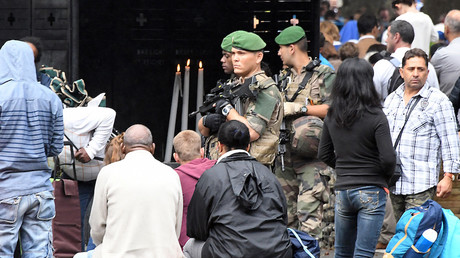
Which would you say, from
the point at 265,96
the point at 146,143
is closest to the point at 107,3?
the point at 265,96

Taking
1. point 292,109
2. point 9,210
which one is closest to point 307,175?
point 292,109

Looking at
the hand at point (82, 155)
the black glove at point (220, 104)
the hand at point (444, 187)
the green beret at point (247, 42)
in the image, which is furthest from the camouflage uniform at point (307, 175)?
the hand at point (82, 155)

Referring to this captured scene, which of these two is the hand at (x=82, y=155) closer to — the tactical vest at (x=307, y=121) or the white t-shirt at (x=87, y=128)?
the white t-shirt at (x=87, y=128)

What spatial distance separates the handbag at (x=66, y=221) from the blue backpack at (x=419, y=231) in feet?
9.24

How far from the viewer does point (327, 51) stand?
442 inches

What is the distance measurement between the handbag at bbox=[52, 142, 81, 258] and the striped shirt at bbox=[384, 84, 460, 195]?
2.72 meters

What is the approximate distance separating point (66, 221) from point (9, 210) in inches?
51.1

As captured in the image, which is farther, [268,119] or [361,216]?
[268,119]

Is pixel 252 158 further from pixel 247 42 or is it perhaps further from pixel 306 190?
pixel 306 190

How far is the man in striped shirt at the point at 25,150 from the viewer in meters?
6.99

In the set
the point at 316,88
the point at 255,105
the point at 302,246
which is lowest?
the point at 302,246

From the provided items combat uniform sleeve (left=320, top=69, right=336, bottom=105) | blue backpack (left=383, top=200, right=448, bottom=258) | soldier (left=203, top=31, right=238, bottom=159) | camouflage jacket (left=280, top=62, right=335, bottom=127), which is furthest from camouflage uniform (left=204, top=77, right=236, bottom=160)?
blue backpack (left=383, top=200, right=448, bottom=258)

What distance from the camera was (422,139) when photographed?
Answer: 7520mm

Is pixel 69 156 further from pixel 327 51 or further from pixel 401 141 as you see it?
pixel 327 51
